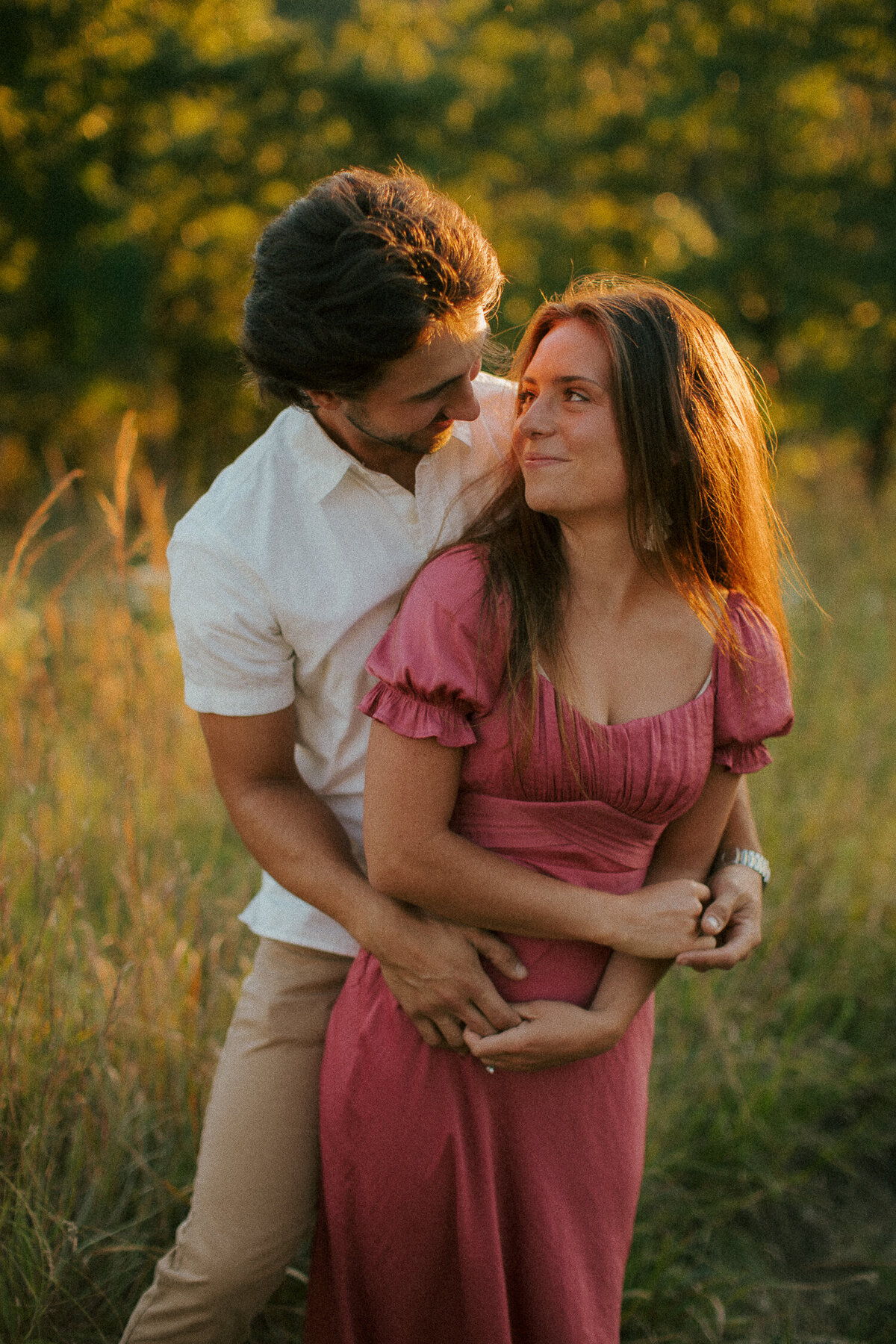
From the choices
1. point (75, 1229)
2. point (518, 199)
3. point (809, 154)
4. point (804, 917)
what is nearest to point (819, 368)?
point (809, 154)

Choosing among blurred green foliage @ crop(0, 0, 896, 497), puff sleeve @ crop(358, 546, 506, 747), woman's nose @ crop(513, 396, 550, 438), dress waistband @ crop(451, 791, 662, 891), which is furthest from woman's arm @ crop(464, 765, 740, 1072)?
blurred green foliage @ crop(0, 0, 896, 497)

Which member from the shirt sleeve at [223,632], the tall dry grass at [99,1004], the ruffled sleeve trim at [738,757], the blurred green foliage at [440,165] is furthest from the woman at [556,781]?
the blurred green foliage at [440,165]

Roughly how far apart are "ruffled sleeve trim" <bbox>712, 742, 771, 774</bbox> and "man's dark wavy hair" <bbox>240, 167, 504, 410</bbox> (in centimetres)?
84

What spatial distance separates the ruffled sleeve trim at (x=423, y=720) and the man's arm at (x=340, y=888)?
0.32m

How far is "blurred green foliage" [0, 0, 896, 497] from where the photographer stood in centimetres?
689

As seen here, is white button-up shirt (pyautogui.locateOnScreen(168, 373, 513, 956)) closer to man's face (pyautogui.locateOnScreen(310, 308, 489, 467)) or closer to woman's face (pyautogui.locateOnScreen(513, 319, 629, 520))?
man's face (pyautogui.locateOnScreen(310, 308, 489, 467))

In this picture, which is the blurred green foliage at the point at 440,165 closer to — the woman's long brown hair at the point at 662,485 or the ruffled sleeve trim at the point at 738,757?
the woman's long brown hair at the point at 662,485

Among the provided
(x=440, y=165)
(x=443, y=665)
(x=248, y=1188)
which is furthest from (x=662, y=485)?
(x=440, y=165)

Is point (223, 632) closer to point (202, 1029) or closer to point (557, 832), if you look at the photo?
point (557, 832)

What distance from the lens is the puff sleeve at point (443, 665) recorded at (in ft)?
4.74

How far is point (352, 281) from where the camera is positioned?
5.47 ft

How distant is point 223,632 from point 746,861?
987 millimetres

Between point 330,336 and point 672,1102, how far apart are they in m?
2.05

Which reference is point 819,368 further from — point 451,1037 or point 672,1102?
point 451,1037
